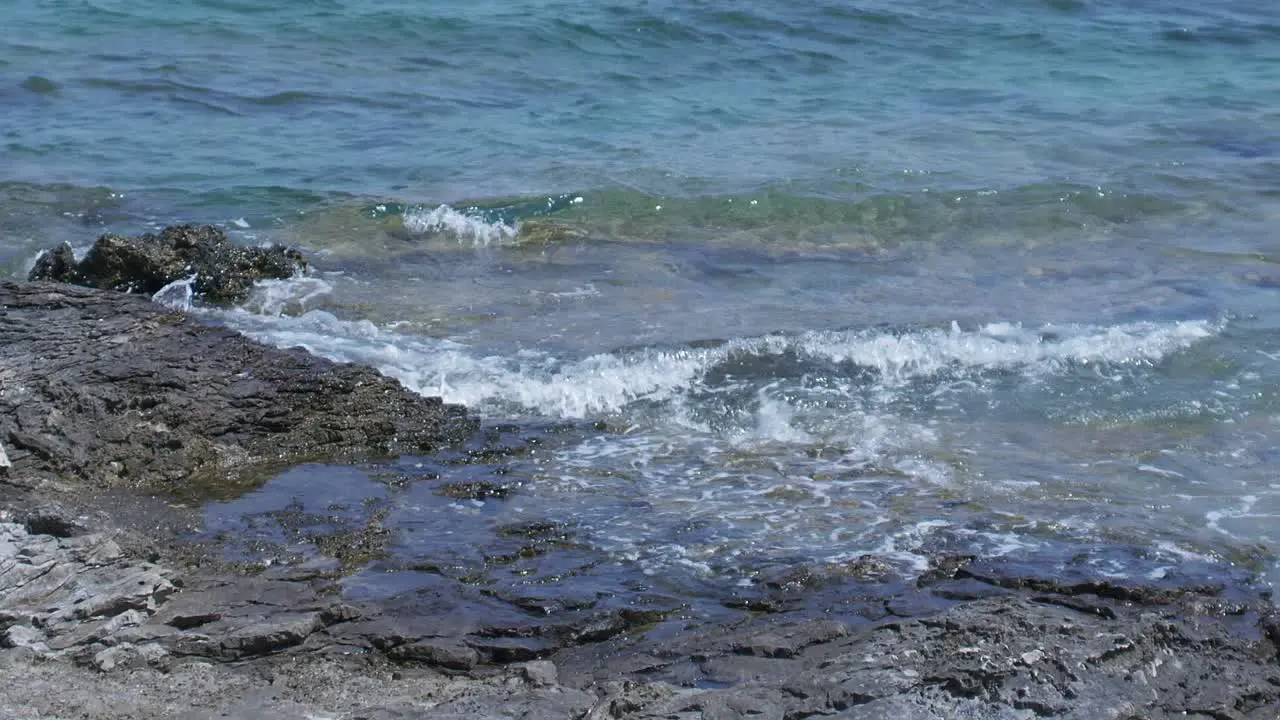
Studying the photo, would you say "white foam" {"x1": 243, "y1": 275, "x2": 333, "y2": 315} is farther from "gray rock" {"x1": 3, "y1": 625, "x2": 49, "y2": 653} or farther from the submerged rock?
"gray rock" {"x1": 3, "y1": 625, "x2": 49, "y2": 653}

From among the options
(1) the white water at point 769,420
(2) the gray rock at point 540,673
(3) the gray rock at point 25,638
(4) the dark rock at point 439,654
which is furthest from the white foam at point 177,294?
(2) the gray rock at point 540,673

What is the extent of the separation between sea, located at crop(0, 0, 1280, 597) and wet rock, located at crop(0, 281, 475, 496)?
0.27 metres

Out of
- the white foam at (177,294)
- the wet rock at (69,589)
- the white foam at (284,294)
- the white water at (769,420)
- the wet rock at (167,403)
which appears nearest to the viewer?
the wet rock at (69,589)

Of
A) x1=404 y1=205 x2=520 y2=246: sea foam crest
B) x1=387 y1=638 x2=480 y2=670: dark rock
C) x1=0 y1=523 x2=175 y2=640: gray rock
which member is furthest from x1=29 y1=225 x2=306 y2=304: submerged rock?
x1=387 y1=638 x2=480 y2=670: dark rock

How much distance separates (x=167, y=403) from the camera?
5.59m

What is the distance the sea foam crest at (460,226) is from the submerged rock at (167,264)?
1.65 meters

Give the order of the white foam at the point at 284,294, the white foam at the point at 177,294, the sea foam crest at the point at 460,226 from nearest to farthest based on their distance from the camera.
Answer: the white foam at the point at 177,294 < the white foam at the point at 284,294 < the sea foam crest at the point at 460,226

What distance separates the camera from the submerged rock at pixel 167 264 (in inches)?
302

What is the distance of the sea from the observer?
545cm

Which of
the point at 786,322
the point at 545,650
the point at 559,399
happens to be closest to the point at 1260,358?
the point at 786,322

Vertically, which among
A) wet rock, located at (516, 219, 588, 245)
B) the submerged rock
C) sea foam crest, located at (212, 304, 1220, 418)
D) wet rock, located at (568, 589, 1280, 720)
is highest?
wet rock, located at (568, 589, 1280, 720)

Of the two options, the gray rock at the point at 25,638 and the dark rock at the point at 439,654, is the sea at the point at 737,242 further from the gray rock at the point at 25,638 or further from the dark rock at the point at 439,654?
the gray rock at the point at 25,638

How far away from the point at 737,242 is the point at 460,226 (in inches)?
75.2

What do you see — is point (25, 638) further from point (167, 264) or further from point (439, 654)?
point (167, 264)
